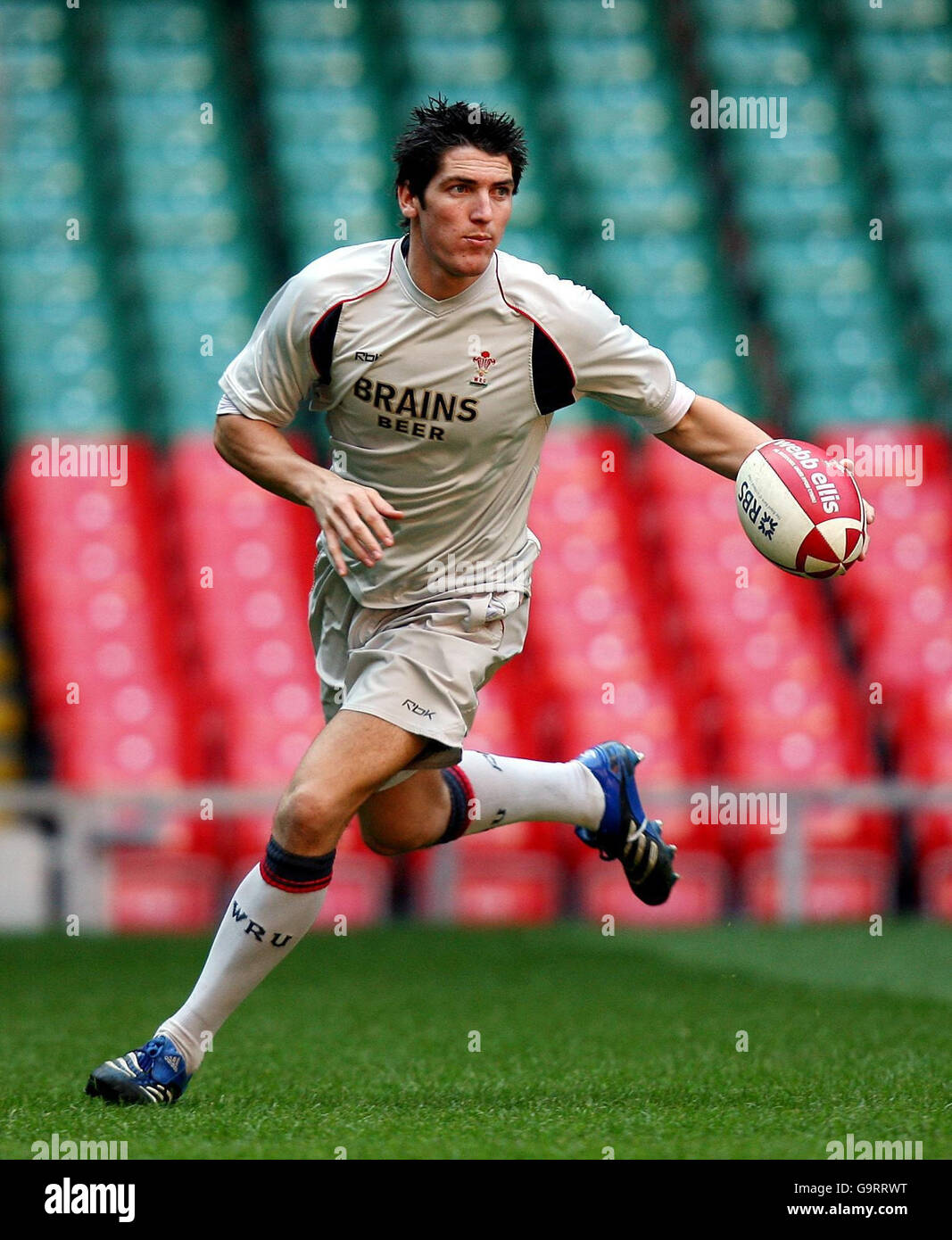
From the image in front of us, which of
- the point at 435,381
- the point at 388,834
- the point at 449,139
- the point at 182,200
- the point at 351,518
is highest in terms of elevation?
the point at 182,200

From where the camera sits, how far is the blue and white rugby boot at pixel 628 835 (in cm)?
491

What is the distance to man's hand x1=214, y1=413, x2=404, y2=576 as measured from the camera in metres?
3.75

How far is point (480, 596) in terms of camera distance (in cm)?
436

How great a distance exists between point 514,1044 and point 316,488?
6.66 feet

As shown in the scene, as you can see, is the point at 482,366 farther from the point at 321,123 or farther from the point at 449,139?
the point at 321,123

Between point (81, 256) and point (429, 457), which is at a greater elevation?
point (81, 256)

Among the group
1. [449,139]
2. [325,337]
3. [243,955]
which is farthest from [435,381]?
[243,955]

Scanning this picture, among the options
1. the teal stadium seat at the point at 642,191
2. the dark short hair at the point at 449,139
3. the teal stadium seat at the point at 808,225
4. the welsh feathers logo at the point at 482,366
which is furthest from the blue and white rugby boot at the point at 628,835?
the teal stadium seat at the point at 642,191

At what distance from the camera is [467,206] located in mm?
4016

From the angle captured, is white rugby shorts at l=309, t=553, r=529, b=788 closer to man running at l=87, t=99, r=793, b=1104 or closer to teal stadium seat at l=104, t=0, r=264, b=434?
man running at l=87, t=99, r=793, b=1104

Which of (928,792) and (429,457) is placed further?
(928,792)

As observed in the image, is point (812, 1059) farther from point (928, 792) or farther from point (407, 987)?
point (928, 792)

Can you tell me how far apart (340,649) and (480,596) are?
1.19 feet
